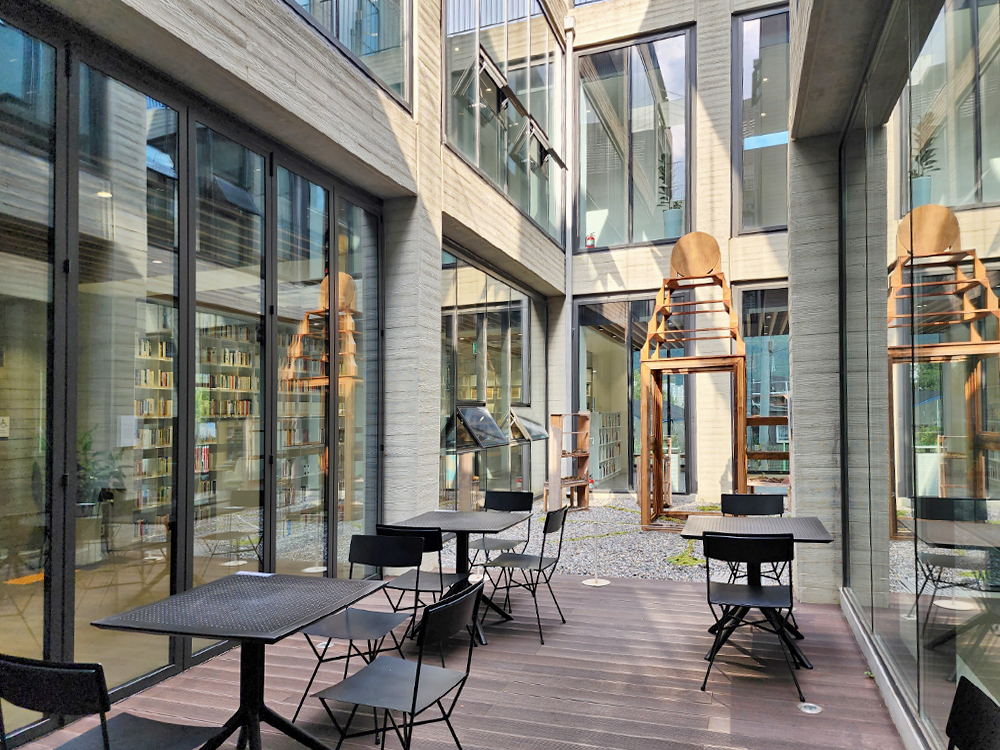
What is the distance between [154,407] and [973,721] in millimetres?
3796

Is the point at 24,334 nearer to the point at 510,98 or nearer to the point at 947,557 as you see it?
the point at 947,557

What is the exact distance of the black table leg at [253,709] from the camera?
2818mm

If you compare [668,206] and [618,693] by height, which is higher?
[668,206]

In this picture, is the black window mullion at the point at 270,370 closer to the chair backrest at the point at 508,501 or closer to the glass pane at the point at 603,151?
the chair backrest at the point at 508,501

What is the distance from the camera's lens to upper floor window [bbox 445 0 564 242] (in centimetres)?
759

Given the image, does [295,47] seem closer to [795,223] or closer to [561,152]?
[795,223]

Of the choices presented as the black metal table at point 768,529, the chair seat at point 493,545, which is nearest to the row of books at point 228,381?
the chair seat at point 493,545

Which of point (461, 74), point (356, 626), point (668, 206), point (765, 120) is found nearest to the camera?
point (356, 626)

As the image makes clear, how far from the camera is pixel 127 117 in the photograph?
3.83 metres

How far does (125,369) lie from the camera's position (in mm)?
3758

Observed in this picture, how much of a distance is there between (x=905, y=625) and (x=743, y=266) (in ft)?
26.7

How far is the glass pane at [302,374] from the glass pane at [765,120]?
7.52 metres

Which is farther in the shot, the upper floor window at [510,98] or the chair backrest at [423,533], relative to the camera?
the upper floor window at [510,98]

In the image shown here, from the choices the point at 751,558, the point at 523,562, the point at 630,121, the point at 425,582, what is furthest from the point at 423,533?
the point at 630,121
